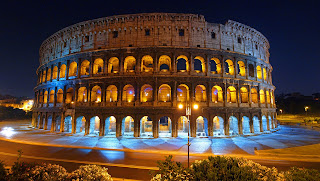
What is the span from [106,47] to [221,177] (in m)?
23.8

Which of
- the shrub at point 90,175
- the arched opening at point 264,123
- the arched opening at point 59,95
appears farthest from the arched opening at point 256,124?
the arched opening at point 59,95

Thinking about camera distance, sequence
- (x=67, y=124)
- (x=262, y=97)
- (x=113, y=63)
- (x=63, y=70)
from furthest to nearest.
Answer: (x=63, y=70) < (x=262, y=97) < (x=113, y=63) < (x=67, y=124)

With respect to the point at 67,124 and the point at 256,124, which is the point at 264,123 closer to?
the point at 256,124

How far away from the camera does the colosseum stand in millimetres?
21750

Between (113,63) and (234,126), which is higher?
(113,63)

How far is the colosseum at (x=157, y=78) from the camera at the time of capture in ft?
71.4

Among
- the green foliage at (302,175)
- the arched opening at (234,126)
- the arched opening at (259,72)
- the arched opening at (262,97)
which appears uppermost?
the arched opening at (259,72)

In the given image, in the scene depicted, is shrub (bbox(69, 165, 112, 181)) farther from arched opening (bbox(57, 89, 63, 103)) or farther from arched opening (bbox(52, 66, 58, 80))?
arched opening (bbox(52, 66, 58, 80))

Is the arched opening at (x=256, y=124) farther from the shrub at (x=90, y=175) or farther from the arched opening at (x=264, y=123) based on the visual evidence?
the shrub at (x=90, y=175)

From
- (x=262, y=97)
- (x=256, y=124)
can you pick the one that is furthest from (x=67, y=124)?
(x=262, y=97)

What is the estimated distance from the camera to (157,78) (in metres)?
21.8

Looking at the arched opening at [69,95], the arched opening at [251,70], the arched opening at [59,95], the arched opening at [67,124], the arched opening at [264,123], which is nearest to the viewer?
the arched opening at [67,124]

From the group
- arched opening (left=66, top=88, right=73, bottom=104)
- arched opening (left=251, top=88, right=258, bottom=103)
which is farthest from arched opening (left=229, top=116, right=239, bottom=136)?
arched opening (left=66, top=88, right=73, bottom=104)

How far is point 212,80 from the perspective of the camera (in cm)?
2270
